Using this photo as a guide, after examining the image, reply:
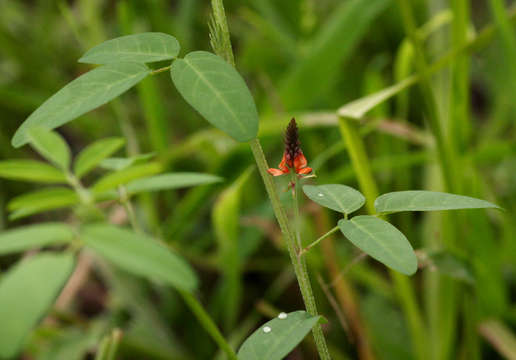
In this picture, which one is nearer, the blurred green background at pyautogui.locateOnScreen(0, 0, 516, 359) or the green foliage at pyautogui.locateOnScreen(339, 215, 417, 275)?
the green foliage at pyautogui.locateOnScreen(339, 215, 417, 275)

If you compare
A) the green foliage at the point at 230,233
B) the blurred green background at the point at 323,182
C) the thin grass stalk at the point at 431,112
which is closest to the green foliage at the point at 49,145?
the blurred green background at the point at 323,182

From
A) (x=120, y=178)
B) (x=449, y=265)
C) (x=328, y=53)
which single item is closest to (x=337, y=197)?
(x=120, y=178)

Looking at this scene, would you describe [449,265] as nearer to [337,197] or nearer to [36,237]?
[337,197]

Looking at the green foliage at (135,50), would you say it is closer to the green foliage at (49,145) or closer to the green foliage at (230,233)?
the green foliage at (49,145)

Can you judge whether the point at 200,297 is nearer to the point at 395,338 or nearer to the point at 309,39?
the point at 395,338

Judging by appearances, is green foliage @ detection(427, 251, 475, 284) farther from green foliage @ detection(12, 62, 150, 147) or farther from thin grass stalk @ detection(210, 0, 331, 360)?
green foliage @ detection(12, 62, 150, 147)

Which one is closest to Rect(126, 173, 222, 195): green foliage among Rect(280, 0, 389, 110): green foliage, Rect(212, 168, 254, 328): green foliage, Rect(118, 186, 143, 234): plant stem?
Rect(118, 186, 143, 234): plant stem
